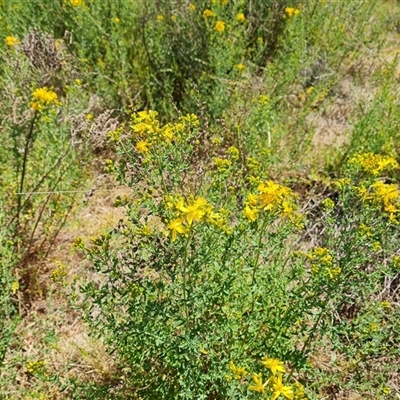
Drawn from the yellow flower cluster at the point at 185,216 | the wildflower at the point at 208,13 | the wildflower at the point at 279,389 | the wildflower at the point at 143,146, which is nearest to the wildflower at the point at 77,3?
the wildflower at the point at 208,13

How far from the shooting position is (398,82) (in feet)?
12.6

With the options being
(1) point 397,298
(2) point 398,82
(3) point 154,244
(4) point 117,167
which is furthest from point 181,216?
(2) point 398,82

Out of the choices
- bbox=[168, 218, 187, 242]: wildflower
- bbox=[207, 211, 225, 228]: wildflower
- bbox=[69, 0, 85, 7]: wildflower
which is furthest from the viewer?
bbox=[69, 0, 85, 7]: wildflower

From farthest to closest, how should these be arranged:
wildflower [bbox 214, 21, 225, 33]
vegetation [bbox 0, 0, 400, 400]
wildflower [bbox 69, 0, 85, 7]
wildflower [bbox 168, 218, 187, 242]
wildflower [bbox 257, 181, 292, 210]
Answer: wildflower [bbox 69, 0, 85, 7] → wildflower [bbox 214, 21, 225, 33] → vegetation [bbox 0, 0, 400, 400] → wildflower [bbox 257, 181, 292, 210] → wildflower [bbox 168, 218, 187, 242]

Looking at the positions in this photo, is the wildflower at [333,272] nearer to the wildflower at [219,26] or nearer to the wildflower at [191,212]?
the wildflower at [191,212]

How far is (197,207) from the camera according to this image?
4.58 ft

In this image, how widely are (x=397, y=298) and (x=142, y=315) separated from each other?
1.47 metres

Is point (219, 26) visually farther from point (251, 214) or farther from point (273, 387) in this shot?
point (273, 387)

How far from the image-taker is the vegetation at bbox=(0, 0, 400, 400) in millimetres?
1723

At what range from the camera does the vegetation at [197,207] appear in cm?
172

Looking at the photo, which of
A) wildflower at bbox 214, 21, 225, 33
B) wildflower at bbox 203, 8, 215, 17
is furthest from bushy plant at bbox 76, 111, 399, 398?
wildflower at bbox 203, 8, 215, 17

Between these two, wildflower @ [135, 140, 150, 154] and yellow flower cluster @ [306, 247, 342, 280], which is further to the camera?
wildflower @ [135, 140, 150, 154]

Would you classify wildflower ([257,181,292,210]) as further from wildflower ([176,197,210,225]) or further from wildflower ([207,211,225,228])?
wildflower ([176,197,210,225])

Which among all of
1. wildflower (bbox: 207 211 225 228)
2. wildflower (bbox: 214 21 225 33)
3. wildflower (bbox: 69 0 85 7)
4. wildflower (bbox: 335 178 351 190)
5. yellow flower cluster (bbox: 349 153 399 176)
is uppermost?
wildflower (bbox: 214 21 225 33)
